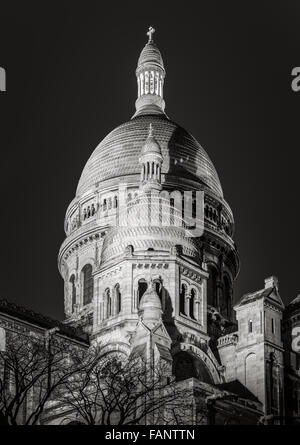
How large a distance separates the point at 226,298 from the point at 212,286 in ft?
8.12

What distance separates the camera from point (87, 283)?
107250 millimetres

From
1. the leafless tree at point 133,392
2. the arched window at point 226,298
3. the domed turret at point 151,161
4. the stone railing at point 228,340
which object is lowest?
the leafless tree at point 133,392

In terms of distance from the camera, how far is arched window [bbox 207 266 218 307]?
103 meters

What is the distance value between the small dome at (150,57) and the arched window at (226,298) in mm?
28420

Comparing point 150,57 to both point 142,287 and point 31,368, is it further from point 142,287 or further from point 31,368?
point 31,368

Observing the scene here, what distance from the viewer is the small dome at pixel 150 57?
12338 cm

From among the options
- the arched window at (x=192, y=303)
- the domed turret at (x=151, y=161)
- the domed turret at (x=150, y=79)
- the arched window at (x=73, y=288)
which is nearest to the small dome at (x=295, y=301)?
the arched window at (x=192, y=303)

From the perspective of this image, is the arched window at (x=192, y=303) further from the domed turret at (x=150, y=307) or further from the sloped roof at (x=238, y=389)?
the sloped roof at (x=238, y=389)

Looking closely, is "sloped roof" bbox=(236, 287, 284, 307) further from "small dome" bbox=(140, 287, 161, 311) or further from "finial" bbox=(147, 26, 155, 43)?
"finial" bbox=(147, 26, 155, 43)

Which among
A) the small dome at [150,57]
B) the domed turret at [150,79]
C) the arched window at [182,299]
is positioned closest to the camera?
the arched window at [182,299]

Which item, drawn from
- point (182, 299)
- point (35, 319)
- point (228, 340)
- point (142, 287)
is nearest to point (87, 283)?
point (35, 319)
